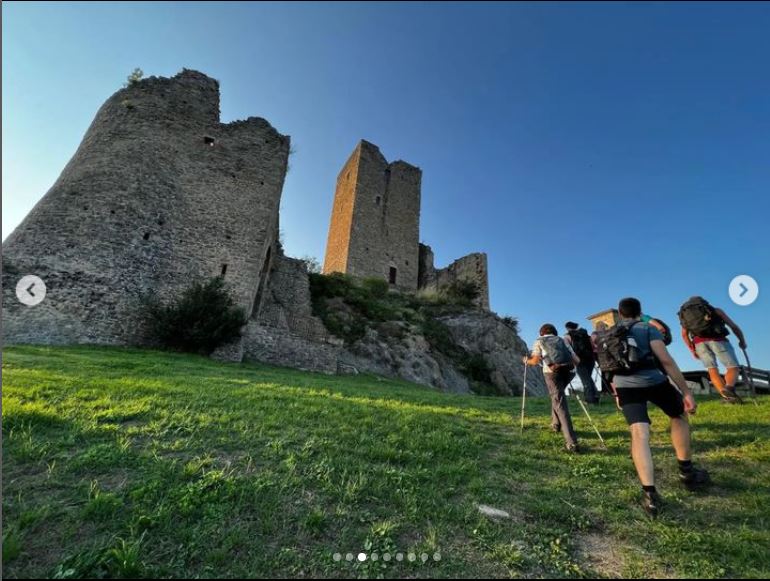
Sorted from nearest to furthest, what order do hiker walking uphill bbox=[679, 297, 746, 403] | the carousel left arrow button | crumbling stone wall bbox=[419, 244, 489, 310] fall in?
hiker walking uphill bbox=[679, 297, 746, 403] → the carousel left arrow button → crumbling stone wall bbox=[419, 244, 489, 310]

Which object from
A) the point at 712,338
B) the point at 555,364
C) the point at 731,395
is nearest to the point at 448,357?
the point at 731,395

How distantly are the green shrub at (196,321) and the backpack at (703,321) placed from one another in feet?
40.7

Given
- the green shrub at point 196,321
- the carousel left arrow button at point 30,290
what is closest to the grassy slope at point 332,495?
the green shrub at point 196,321

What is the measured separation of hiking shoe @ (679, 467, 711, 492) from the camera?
3.67 meters

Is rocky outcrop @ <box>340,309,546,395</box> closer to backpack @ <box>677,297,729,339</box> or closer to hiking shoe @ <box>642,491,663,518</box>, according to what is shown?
backpack @ <box>677,297,729,339</box>

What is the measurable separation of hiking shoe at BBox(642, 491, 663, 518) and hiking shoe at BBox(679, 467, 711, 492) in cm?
56

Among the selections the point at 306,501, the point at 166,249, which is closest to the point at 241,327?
the point at 166,249

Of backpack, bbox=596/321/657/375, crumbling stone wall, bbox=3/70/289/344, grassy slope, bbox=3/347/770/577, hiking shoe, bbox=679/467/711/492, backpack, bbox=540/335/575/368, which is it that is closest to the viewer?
grassy slope, bbox=3/347/770/577

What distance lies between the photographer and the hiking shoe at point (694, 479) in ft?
12.0

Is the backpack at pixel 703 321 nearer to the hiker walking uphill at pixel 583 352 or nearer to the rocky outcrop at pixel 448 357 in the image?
the hiker walking uphill at pixel 583 352

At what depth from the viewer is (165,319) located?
12.9 meters

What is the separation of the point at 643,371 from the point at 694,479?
1078 millimetres

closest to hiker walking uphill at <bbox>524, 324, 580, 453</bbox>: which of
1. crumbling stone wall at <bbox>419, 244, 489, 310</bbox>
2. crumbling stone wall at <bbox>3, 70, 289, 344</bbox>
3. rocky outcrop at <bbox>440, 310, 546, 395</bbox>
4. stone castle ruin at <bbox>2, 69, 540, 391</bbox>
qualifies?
stone castle ruin at <bbox>2, 69, 540, 391</bbox>

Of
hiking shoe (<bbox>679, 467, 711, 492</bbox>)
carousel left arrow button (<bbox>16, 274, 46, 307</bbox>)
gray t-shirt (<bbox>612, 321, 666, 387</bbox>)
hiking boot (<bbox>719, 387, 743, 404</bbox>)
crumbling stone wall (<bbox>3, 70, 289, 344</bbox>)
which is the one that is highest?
crumbling stone wall (<bbox>3, 70, 289, 344</bbox>)
